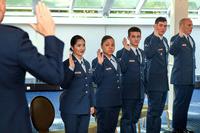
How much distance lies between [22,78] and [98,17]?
9.06 m

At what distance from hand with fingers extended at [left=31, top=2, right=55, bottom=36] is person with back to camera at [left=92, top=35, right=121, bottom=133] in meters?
2.53

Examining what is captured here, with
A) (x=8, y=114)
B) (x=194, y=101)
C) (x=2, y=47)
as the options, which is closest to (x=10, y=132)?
(x=8, y=114)

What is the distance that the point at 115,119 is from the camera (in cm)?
404

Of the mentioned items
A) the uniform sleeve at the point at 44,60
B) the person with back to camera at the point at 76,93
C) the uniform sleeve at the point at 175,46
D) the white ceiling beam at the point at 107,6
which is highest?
the white ceiling beam at the point at 107,6

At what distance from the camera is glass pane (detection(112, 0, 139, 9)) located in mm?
10105

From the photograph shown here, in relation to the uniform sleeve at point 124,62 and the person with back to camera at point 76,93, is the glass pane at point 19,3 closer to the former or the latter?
the uniform sleeve at point 124,62

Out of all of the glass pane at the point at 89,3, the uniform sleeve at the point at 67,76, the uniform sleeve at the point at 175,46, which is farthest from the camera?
the glass pane at the point at 89,3

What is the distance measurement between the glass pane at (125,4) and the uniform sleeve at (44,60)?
8772mm

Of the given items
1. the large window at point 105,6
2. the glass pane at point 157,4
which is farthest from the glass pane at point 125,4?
the glass pane at point 157,4

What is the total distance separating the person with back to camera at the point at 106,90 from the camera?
3973mm

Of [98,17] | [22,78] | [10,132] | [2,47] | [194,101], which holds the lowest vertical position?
[194,101]

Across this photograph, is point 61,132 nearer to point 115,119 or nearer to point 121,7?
point 115,119

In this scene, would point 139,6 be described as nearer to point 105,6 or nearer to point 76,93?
point 105,6

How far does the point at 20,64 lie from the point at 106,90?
2639mm
